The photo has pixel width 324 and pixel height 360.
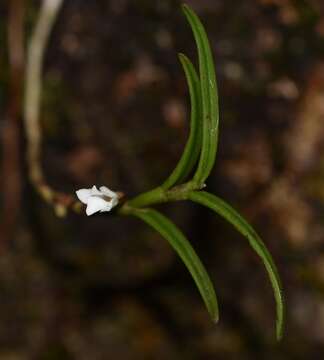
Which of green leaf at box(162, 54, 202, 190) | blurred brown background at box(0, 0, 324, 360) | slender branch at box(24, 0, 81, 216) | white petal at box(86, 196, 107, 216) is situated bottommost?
blurred brown background at box(0, 0, 324, 360)

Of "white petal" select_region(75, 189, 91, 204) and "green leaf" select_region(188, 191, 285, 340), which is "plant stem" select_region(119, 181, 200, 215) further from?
"white petal" select_region(75, 189, 91, 204)

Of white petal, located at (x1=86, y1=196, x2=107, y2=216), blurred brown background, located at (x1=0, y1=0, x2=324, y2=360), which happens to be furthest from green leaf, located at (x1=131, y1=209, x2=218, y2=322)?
blurred brown background, located at (x1=0, y1=0, x2=324, y2=360)

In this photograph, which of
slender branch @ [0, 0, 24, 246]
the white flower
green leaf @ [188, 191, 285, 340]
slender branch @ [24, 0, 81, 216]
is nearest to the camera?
green leaf @ [188, 191, 285, 340]

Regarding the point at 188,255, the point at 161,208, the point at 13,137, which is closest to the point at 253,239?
the point at 188,255

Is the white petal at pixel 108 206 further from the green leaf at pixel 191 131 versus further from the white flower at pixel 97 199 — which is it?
the green leaf at pixel 191 131

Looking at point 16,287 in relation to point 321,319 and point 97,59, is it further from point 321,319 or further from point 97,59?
point 321,319

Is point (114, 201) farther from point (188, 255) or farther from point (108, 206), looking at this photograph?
point (188, 255)
